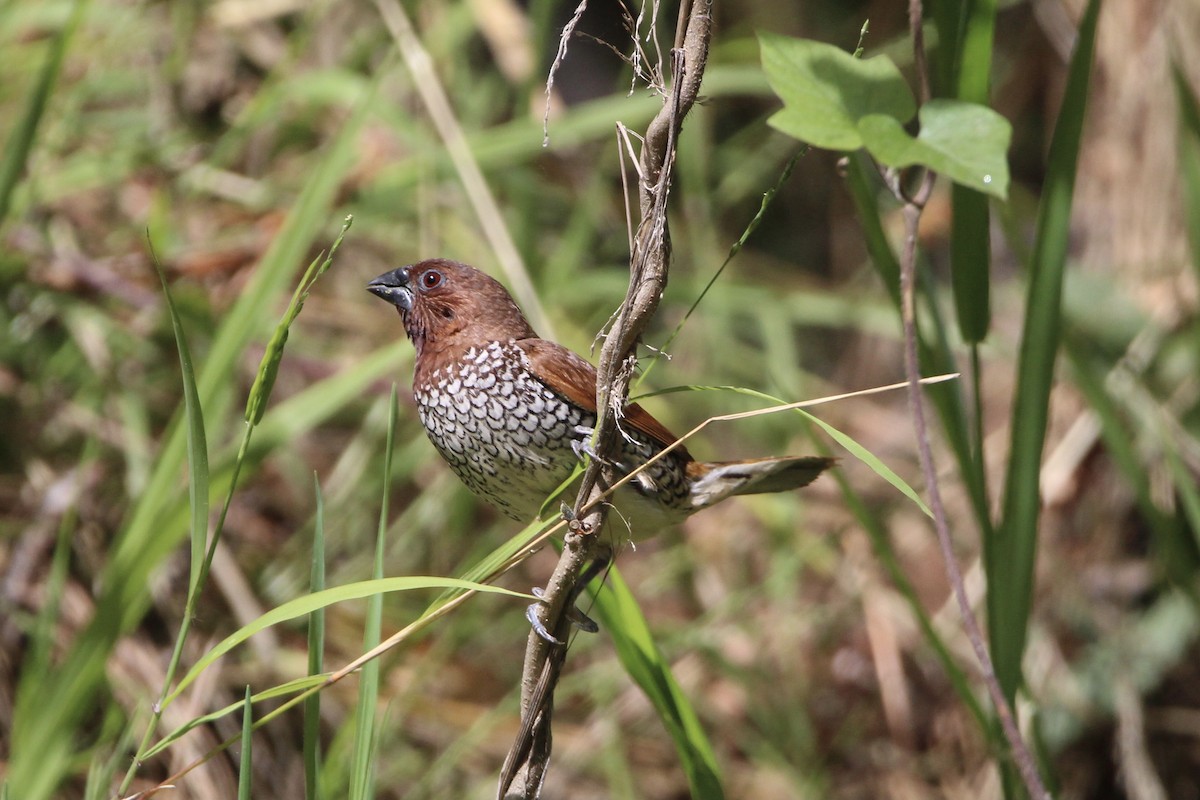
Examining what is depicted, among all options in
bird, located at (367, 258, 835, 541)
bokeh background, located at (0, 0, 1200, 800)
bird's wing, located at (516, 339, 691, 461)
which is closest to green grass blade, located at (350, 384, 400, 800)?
bird, located at (367, 258, 835, 541)

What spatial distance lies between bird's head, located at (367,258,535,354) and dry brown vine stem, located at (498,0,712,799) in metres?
0.91

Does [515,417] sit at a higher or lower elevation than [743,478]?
higher

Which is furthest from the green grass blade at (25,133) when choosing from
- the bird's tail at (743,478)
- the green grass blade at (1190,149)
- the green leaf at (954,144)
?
the green grass blade at (1190,149)

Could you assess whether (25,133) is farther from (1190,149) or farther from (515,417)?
(1190,149)

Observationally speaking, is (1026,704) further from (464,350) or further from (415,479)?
(415,479)

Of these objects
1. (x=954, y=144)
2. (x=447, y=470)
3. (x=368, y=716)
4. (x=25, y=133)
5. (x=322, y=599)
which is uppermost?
(x=954, y=144)

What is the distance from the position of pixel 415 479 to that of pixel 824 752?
69.5 inches

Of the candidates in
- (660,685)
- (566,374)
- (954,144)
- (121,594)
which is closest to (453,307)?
(566,374)

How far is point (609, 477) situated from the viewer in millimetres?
1516

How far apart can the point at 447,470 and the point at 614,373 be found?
2.63m

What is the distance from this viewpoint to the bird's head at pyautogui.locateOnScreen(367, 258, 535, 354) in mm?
2422

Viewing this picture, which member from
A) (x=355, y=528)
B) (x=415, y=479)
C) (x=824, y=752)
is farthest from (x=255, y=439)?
(x=824, y=752)

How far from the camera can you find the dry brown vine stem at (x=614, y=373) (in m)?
1.33

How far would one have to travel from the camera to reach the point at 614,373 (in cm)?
143
